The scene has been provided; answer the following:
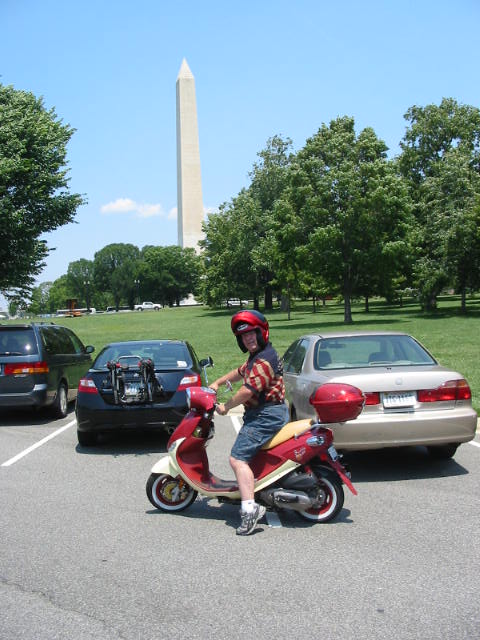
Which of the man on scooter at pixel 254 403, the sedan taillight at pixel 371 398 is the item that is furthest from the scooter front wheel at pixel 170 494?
the sedan taillight at pixel 371 398

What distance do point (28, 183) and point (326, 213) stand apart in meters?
23.9

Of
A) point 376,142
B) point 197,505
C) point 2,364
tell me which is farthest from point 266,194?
point 197,505

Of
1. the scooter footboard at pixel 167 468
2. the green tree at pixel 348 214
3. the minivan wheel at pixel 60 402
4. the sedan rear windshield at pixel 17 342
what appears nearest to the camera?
the scooter footboard at pixel 167 468

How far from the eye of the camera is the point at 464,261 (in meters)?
46.2

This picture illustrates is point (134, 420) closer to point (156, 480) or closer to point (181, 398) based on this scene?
point (181, 398)

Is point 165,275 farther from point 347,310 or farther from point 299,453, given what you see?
point 299,453

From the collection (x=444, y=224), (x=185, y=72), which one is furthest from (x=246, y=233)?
(x=444, y=224)

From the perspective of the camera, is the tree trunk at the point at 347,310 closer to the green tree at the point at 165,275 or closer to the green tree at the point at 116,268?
the green tree at the point at 165,275

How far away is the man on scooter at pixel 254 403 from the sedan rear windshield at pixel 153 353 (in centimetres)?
371

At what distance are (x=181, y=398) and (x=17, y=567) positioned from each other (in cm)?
421

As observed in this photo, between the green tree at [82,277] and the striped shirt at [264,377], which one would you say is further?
the green tree at [82,277]

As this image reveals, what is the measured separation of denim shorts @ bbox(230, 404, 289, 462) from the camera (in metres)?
5.55

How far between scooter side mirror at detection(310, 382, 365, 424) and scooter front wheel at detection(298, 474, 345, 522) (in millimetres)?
492

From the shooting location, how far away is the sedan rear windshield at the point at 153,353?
9.50 m
